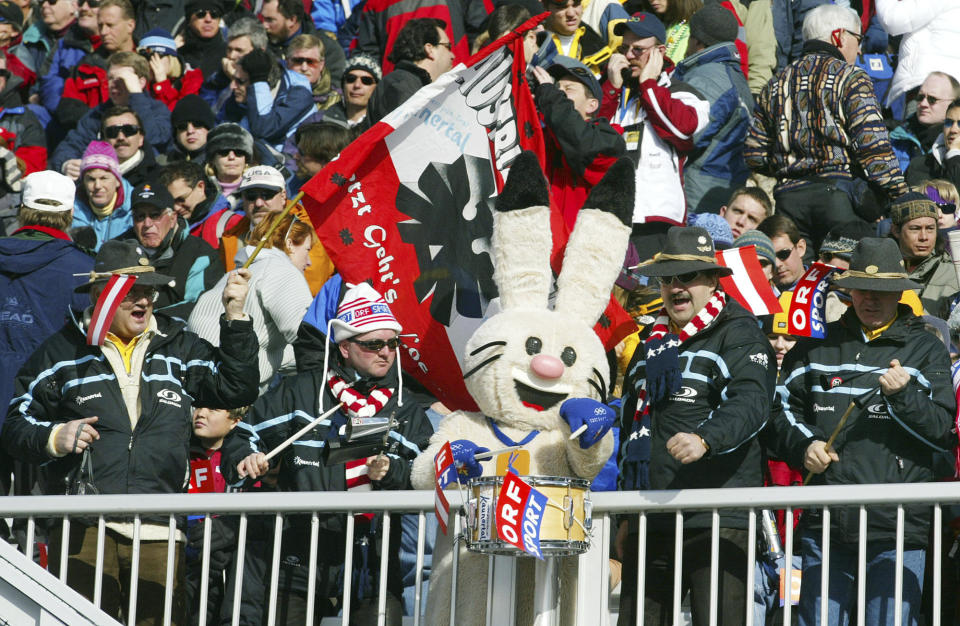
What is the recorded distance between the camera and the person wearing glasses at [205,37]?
42.5ft

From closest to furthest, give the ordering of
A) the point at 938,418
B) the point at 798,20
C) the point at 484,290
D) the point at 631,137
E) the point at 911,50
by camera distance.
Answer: the point at 938,418
the point at 484,290
the point at 631,137
the point at 911,50
the point at 798,20

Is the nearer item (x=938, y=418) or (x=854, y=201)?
(x=938, y=418)

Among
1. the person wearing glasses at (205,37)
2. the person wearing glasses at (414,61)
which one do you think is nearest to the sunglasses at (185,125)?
the person wearing glasses at (205,37)

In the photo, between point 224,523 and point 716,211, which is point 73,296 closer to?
point 224,523

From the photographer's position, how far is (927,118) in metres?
11.1

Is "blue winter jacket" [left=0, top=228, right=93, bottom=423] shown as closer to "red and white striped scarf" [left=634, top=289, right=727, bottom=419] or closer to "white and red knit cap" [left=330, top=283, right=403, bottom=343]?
"white and red knit cap" [left=330, top=283, right=403, bottom=343]

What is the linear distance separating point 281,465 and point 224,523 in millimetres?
915

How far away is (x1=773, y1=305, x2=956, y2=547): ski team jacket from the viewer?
6207 mm

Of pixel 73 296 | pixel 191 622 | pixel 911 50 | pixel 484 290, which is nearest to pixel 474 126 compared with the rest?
pixel 484 290

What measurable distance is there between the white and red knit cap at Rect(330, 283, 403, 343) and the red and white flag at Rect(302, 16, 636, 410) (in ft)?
2.53

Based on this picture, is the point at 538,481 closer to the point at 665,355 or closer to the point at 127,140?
the point at 665,355

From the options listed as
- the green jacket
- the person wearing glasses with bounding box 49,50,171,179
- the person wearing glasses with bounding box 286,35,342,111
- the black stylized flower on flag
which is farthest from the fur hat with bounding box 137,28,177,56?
the green jacket

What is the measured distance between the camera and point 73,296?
8.15 metres

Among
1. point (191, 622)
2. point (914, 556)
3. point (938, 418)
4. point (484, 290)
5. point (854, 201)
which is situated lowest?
point (191, 622)
